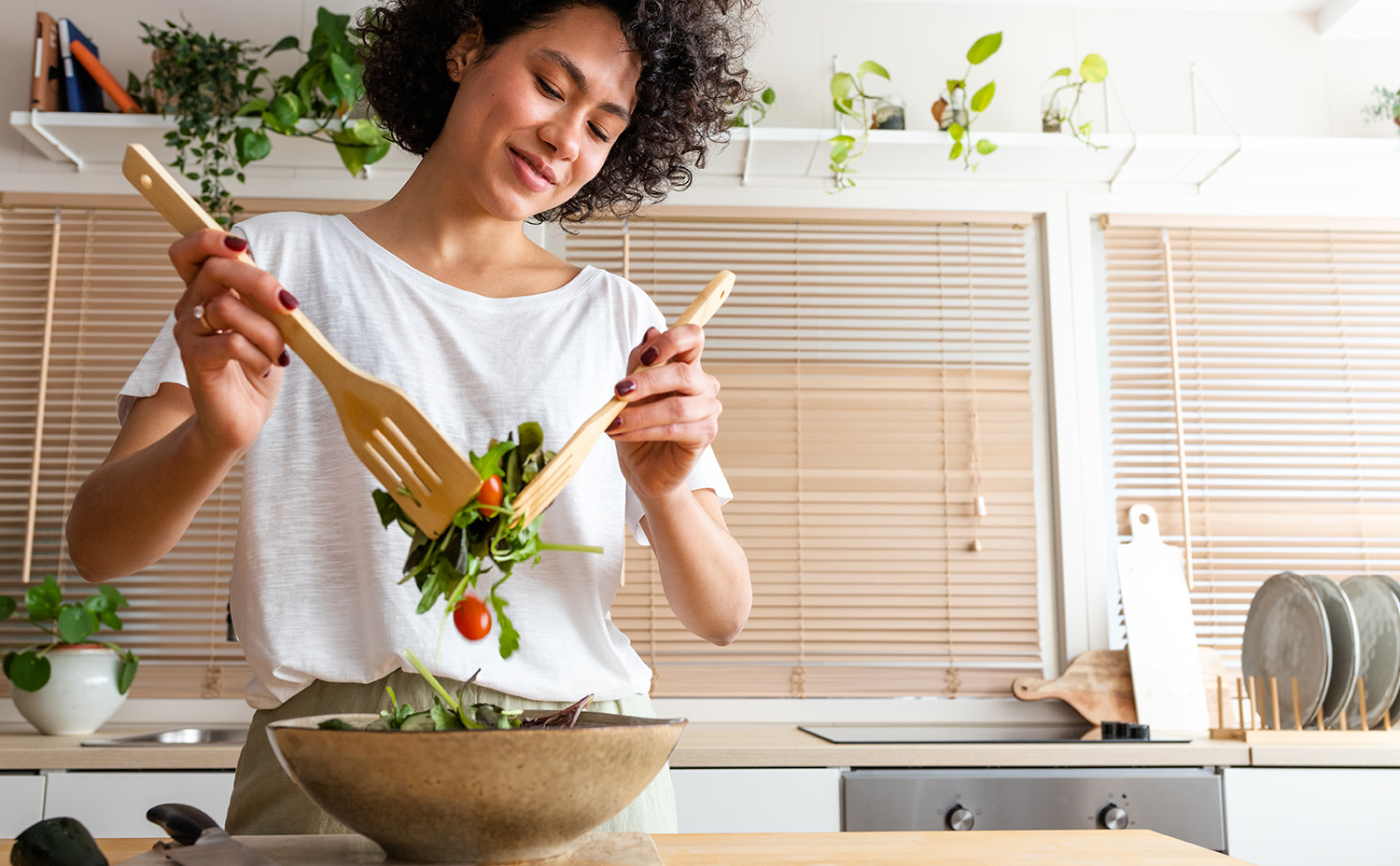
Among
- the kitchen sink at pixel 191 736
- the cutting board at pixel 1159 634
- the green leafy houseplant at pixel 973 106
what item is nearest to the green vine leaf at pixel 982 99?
the green leafy houseplant at pixel 973 106

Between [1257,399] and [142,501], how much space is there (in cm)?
248

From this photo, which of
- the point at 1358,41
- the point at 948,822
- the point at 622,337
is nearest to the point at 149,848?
the point at 622,337

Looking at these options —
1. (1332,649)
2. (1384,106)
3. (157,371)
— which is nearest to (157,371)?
(157,371)

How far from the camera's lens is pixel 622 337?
1029 millimetres

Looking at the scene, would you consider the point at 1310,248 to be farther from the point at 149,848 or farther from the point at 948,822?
the point at 149,848

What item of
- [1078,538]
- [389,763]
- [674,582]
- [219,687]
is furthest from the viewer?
[1078,538]

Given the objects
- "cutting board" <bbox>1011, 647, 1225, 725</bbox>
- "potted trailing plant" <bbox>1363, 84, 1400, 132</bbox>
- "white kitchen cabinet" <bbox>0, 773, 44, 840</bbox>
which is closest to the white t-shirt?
"white kitchen cabinet" <bbox>0, 773, 44, 840</bbox>

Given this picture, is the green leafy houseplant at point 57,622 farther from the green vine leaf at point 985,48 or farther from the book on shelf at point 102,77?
the green vine leaf at point 985,48

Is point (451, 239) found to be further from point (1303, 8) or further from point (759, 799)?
point (1303, 8)

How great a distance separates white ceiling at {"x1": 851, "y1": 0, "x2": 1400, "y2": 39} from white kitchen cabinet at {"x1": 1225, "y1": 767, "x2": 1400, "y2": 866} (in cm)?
180

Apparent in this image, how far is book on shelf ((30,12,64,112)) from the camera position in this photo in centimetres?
232

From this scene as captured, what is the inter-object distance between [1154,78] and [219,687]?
104 inches

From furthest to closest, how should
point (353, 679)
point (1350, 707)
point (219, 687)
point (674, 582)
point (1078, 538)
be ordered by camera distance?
point (1078, 538) < point (219, 687) < point (1350, 707) < point (674, 582) < point (353, 679)

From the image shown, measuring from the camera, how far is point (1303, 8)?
2672 mm
